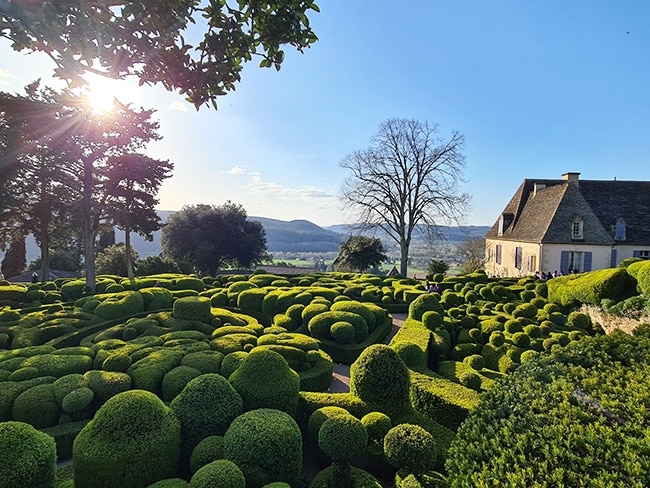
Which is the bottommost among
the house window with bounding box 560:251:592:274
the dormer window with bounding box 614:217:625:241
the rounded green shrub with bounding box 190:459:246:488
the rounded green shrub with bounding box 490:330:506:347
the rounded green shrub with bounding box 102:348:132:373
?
the rounded green shrub with bounding box 102:348:132:373

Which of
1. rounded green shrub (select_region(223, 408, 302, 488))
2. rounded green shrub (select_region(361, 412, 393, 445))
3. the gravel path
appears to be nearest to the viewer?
rounded green shrub (select_region(223, 408, 302, 488))

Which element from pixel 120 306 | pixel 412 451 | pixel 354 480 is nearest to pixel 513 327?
pixel 412 451

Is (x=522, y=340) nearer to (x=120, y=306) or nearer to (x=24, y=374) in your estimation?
(x=24, y=374)

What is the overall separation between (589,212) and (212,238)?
32710 millimetres

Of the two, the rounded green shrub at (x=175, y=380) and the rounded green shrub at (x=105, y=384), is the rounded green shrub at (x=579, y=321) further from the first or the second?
the rounded green shrub at (x=105, y=384)

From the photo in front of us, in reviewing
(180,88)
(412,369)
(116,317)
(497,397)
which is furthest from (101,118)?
(497,397)

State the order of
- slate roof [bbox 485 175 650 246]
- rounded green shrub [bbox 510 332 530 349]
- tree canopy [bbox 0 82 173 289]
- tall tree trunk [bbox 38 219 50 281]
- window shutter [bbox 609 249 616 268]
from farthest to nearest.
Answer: slate roof [bbox 485 175 650 246] < window shutter [bbox 609 249 616 268] < tall tree trunk [bbox 38 219 50 281] < tree canopy [bbox 0 82 173 289] < rounded green shrub [bbox 510 332 530 349]

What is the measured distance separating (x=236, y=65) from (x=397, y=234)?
28.1 meters

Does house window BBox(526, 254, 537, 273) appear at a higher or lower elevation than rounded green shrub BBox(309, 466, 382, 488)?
higher

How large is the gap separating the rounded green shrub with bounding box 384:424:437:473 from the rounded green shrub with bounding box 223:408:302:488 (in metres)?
1.41

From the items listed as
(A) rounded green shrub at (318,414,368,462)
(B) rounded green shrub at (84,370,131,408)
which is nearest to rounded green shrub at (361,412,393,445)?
(A) rounded green shrub at (318,414,368,462)

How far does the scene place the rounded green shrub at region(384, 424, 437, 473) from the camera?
16.9ft

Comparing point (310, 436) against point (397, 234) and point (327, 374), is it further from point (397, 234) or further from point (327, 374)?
point (397, 234)

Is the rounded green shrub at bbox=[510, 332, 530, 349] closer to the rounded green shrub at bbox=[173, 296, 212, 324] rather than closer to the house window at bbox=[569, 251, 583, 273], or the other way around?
the rounded green shrub at bbox=[173, 296, 212, 324]
